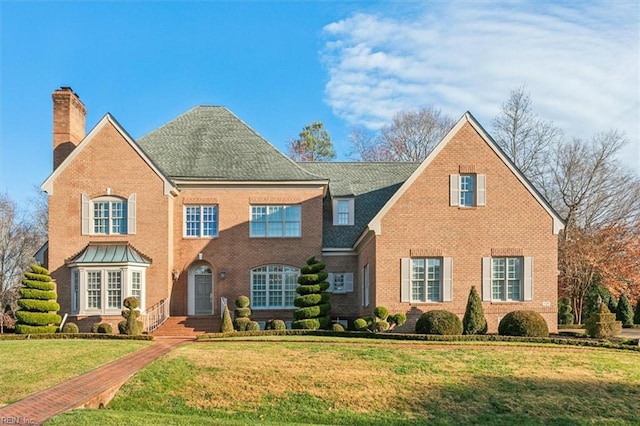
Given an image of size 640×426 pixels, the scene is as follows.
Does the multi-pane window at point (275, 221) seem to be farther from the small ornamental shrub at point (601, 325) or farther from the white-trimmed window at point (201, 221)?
the small ornamental shrub at point (601, 325)

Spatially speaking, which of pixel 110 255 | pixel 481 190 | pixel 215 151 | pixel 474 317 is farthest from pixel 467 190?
pixel 110 255

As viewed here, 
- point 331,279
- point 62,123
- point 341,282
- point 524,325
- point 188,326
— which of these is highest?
point 62,123

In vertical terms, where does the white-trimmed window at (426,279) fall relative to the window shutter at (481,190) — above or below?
below

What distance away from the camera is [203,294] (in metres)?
29.2

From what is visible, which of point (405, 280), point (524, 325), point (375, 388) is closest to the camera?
point (375, 388)

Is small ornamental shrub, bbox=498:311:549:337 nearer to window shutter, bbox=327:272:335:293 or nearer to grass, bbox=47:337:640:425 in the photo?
grass, bbox=47:337:640:425

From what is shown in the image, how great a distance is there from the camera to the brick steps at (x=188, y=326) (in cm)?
2594

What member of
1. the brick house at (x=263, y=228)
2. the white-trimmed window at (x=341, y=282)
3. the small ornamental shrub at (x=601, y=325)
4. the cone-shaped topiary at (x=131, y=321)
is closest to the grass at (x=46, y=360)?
the cone-shaped topiary at (x=131, y=321)

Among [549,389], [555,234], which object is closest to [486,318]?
[555,234]

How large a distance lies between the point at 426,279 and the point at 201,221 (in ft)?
36.6

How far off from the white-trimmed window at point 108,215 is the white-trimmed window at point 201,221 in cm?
259

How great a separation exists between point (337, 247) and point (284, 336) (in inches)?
310

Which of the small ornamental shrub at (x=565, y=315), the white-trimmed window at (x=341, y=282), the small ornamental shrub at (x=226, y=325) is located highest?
the white-trimmed window at (x=341, y=282)

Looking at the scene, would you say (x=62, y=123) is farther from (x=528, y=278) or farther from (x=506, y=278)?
(x=528, y=278)
